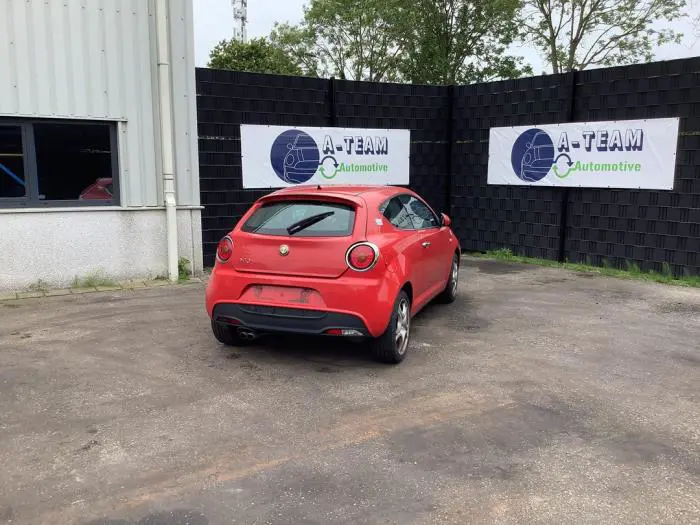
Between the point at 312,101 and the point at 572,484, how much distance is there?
8656mm

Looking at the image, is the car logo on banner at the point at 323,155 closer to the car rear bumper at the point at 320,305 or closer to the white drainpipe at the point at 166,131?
the white drainpipe at the point at 166,131

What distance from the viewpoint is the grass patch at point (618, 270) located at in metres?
8.99

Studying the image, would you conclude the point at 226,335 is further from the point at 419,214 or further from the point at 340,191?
the point at 419,214

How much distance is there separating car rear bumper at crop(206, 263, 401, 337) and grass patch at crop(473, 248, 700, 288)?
5.87 meters

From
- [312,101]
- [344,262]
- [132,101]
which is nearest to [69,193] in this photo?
[132,101]

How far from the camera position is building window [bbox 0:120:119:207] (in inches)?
313

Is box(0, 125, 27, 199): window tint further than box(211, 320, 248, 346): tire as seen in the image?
Yes

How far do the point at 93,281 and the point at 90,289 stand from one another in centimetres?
24

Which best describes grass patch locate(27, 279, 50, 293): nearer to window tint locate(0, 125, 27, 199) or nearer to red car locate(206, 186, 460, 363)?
window tint locate(0, 125, 27, 199)

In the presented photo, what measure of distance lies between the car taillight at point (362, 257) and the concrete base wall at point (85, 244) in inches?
191

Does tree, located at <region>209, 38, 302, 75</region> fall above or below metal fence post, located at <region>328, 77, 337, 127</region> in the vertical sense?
above

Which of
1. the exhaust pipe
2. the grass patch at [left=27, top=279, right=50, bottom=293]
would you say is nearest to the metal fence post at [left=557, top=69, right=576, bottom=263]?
the exhaust pipe

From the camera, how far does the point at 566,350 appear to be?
5746mm

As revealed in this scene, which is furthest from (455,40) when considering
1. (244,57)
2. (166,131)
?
(166,131)
